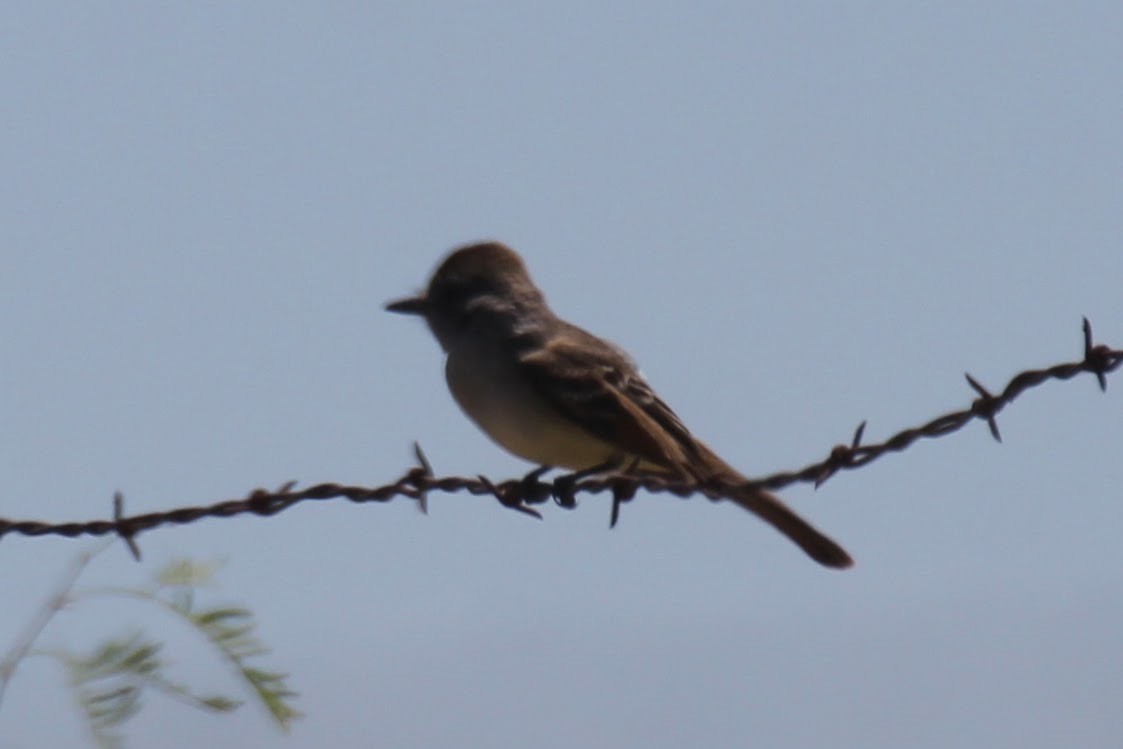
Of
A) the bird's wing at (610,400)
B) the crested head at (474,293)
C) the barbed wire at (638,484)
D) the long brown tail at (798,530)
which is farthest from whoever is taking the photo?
the crested head at (474,293)

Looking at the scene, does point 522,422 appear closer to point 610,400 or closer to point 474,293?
point 610,400

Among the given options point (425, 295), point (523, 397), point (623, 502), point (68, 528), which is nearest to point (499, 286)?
point (425, 295)

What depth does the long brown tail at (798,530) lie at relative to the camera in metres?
6.50

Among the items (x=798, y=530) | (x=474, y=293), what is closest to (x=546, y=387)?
(x=474, y=293)

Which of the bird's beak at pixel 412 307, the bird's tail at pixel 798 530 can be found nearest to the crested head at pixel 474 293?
the bird's beak at pixel 412 307

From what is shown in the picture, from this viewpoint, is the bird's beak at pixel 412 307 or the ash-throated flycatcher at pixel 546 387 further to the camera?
the bird's beak at pixel 412 307

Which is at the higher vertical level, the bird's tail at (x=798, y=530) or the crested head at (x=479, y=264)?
the crested head at (x=479, y=264)

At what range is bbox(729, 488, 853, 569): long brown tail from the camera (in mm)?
6496

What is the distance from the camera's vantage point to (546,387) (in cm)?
756

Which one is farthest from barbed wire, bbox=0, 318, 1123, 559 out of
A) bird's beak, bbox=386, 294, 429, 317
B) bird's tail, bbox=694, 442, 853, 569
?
bird's beak, bbox=386, 294, 429, 317

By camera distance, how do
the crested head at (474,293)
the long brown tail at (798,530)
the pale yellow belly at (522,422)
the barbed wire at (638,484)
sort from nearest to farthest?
1. the barbed wire at (638,484)
2. the long brown tail at (798,530)
3. the pale yellow belly at (522,422)
4. the crested head at (474,293)

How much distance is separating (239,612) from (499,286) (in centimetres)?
446

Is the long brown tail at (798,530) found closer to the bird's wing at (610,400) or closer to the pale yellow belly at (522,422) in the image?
the bird's wing at (610,400)

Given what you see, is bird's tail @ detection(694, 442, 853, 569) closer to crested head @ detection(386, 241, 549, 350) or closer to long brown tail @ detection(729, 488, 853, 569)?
long brown tail @ detection(729, 488, 853, 569)
